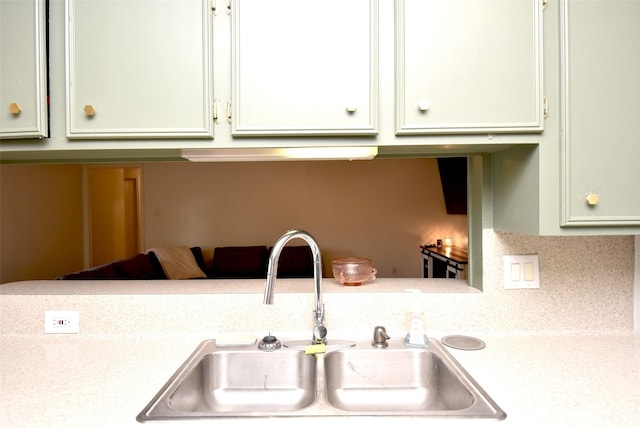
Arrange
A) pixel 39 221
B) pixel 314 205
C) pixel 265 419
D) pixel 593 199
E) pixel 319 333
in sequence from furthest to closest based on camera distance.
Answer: pixel 314 205
pixel 39 221
pixel 319 333
pixel 593 199
pixel 265 419

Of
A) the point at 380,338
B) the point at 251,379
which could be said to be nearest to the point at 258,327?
the point at 251,379

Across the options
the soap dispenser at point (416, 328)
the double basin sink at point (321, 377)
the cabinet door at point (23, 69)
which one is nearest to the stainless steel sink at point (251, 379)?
the double basin sink at point (321, 377)

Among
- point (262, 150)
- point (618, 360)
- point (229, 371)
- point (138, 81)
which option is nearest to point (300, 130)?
point (262, 150)

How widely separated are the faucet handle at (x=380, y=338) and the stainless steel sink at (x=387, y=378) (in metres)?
0.02

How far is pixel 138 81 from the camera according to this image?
1036mm

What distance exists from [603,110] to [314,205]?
175 inches

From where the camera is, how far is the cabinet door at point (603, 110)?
1005 mm

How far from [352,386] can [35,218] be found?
4.36m

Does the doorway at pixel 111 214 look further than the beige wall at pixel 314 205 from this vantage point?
Yes

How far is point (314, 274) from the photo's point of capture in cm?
117

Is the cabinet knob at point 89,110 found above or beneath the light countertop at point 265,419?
above

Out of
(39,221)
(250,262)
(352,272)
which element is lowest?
(250,262)

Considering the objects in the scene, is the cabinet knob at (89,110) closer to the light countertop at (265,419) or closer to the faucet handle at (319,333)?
the light countertop at (265,419)

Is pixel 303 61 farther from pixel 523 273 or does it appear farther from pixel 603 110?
pixel 523 273
